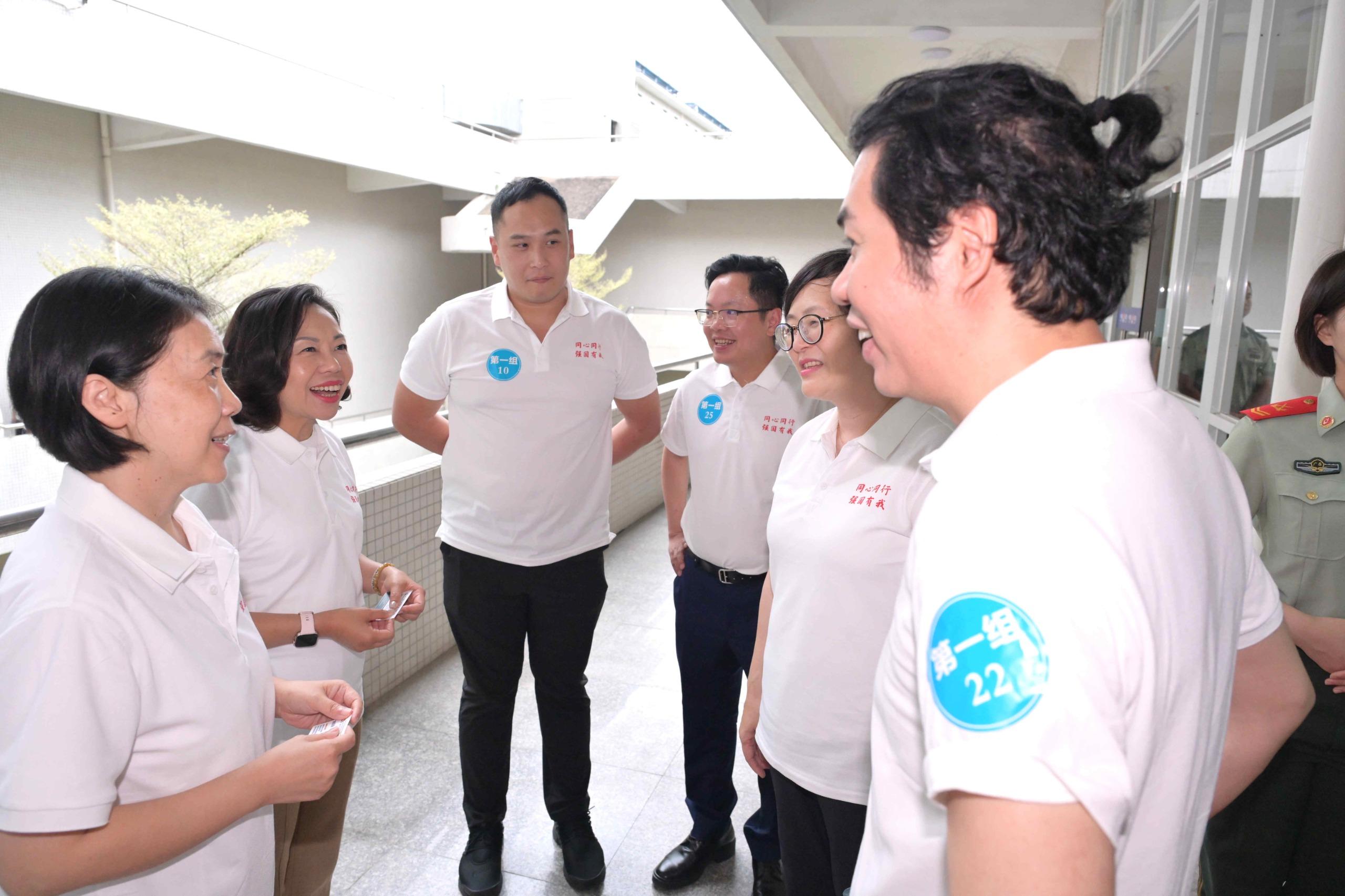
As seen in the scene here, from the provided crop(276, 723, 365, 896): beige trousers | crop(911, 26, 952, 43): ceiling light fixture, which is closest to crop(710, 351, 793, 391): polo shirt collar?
crop(276, 723, 365, 896): beige trousers

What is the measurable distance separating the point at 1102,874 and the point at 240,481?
1801 mm

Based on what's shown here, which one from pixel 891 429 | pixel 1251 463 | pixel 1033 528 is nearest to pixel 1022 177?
pixel 1033 528

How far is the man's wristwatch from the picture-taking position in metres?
1.83

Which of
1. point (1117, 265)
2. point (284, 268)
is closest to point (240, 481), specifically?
point (1117, 265)

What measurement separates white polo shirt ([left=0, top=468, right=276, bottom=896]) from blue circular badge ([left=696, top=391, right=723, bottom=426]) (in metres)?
1.57

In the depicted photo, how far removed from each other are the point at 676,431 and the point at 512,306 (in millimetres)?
736

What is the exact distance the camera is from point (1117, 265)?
0.75m

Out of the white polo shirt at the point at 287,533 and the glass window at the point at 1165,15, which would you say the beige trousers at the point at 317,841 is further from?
the glass window at the point at 1165,15

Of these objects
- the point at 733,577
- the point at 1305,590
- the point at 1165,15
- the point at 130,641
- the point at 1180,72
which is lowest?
the point at 733,577

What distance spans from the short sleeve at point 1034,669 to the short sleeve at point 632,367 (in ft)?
7.24

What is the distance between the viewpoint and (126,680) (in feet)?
3.60

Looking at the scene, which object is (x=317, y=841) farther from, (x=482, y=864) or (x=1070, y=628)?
(x=1070, y=628)

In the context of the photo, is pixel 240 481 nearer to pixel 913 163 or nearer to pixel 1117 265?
pixel 913 163

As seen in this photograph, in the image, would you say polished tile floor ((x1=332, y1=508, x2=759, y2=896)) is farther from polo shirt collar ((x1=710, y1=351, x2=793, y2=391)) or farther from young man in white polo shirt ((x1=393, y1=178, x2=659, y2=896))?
polo shirt collar ((x1=710, y1=351, x2=793, y2=391))
